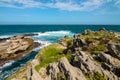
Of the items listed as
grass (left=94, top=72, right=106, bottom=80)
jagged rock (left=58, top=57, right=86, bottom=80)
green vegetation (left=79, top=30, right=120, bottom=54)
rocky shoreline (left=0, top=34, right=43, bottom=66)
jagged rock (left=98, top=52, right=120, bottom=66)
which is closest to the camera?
grass (left=94, top=72, right=106, bottom=80)

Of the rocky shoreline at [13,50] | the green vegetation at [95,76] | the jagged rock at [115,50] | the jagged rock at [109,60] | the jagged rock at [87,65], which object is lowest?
the rocky shoreline at [13,50]

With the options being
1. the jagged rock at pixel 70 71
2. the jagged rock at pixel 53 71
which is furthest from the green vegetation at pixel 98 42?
the jagged rock at pixel 53 71

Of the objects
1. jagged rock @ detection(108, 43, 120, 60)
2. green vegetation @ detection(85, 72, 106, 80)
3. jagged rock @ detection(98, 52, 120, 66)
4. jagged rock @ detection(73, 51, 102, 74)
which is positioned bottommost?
green vegetation @ detection(85, 72, 106, 80)

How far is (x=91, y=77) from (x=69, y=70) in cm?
262

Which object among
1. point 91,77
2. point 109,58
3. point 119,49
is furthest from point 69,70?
point 119,49

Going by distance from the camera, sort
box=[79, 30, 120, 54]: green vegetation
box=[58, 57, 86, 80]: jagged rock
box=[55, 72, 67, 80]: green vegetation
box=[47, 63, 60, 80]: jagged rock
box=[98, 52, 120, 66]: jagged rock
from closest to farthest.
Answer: box=[58, 57, 86, 80]: jagged rock < box=[55, 72, 67, 80]: green vegetation < box=[98, 52, 120, 66]: jagged rock < box=[47, 63, 60, 80]: jagged rock < box=[79, 30, 120, 54]: green vegetation

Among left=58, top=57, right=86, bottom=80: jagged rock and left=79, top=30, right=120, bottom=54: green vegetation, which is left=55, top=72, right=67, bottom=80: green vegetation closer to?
left=58, top=57, right=86, bottom=80: jagged rock

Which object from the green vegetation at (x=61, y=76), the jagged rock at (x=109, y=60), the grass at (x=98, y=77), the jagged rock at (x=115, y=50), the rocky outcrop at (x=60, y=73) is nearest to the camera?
the grass at (x=98, y=77)

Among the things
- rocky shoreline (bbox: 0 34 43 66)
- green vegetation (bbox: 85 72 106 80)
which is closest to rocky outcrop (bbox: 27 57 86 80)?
green vegetation (bbox: 85 72 106 80)

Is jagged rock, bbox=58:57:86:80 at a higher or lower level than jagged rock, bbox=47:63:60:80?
higher

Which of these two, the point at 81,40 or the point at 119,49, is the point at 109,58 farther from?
the point at 81,40

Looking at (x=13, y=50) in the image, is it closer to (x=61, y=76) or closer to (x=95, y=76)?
(x=61, y=76)

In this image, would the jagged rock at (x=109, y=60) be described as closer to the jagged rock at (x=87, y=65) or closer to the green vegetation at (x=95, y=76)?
the jagged rock at (x=87, y=65)

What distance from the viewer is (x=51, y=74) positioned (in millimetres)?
22516
